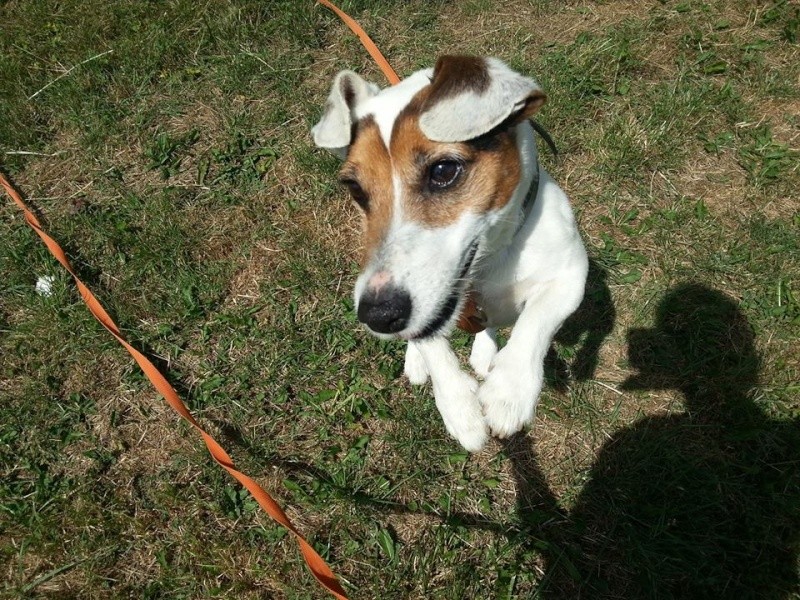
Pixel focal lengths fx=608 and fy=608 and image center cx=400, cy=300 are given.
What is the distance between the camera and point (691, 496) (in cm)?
346

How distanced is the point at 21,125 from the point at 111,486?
358 centimetres

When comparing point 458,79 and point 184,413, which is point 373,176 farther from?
point 184,413

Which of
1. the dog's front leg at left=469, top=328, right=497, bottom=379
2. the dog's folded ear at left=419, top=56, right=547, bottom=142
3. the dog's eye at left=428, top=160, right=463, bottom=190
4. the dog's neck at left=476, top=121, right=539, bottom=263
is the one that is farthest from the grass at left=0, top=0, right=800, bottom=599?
the dog's folded ear at left=419, top=56, right=547, bottom=142

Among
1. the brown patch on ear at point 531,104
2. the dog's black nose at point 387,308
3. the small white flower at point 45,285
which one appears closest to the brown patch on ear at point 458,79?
the brown patch on ear at point 531,104

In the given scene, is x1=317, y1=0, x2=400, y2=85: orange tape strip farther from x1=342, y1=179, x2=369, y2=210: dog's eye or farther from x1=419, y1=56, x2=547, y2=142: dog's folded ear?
x1=419, y1=56, x2=547, y2=142: dog's folded ear

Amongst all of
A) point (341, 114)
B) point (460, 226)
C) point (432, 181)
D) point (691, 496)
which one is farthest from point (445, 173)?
point (691, 496)

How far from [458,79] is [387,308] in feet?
3.45

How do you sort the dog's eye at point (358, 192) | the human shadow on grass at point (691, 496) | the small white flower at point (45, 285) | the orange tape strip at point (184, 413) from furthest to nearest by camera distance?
1. the small white flower at point (45, 285)
2. the human shadow on grass at point (691, 496)
3. the dog's eye at point (358, 192)
4. the orange tape strip at point (184, 413)

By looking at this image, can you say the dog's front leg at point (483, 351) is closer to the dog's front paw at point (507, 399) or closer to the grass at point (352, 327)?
the grass at point (352, 327)

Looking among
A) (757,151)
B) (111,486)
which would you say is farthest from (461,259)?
(757,151)

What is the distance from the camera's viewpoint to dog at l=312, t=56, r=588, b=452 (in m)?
2.51

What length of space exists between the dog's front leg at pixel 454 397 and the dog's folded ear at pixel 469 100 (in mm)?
935

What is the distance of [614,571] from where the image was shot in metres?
3.31

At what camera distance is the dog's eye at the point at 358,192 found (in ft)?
9.52
